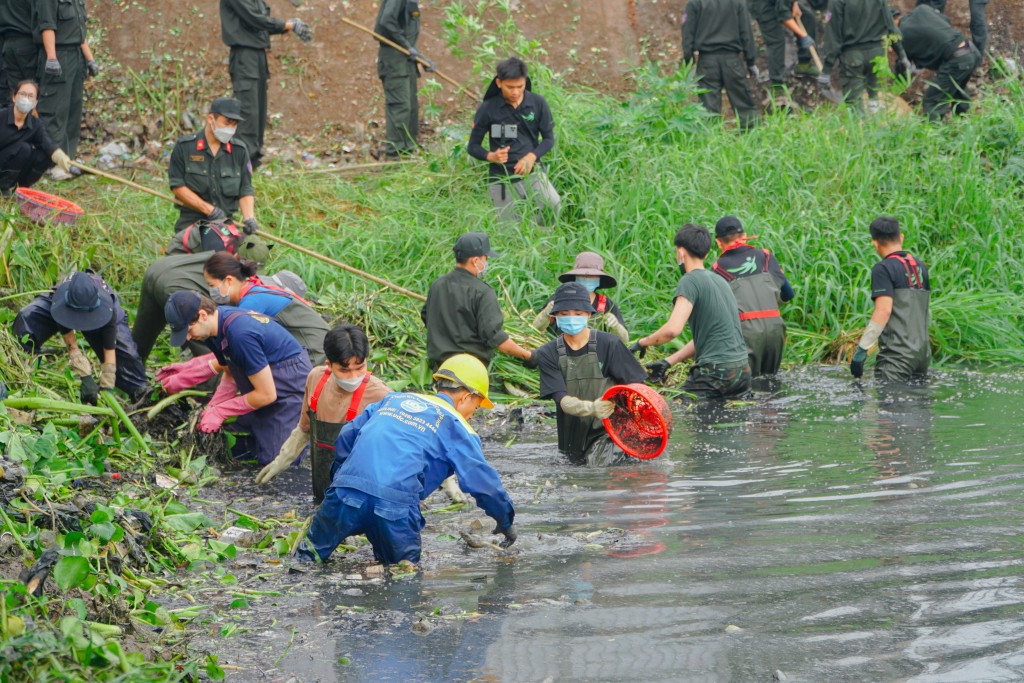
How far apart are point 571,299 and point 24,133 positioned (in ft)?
17.1

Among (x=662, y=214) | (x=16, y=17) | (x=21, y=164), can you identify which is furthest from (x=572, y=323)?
(x=16, y=17)

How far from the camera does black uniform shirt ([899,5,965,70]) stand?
46.4 ft

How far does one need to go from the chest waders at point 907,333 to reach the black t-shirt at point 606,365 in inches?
115

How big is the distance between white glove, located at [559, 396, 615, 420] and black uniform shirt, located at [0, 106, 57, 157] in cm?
522

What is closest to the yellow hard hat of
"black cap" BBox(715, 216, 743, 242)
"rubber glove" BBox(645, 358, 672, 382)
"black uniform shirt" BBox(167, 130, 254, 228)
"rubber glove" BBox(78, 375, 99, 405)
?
"rubber glove" BBox(78, 375, 99, 405)

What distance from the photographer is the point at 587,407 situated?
→ 768 cm

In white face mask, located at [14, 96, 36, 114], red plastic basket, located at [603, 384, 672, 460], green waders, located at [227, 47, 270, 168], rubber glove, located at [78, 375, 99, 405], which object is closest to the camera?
red plastic basket, located at [603, 384, 672, 460]

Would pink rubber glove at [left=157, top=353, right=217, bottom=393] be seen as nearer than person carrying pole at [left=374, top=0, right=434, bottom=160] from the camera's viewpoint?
Yes

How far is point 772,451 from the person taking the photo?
8047mm

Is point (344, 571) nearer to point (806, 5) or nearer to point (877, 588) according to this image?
point (877, 588)

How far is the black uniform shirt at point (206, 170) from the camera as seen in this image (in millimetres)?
10352

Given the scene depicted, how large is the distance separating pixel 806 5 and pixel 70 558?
13746 mm

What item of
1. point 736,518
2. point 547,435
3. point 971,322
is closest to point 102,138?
point 547,435

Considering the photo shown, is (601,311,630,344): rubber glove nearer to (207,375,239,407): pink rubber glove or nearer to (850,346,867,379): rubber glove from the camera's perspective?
(850,346,867,379): rubber glove
